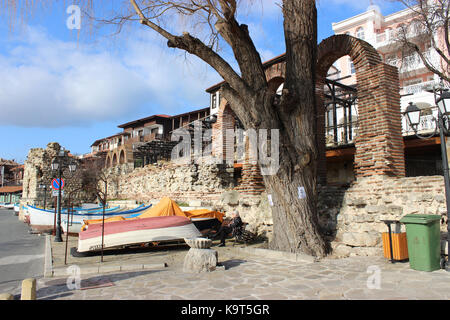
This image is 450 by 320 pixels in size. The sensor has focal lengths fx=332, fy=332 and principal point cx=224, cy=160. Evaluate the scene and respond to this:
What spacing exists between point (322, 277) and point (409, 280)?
4.29 feet

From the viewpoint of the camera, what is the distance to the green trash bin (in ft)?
18.7

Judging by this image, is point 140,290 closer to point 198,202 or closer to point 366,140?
point 366,140

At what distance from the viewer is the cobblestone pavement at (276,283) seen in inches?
184

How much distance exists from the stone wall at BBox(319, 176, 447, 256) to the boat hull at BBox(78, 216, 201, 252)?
3819 mm

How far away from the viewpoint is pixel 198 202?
49.3 ft

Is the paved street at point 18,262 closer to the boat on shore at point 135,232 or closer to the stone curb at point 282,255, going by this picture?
the boat on shore at point 135,232

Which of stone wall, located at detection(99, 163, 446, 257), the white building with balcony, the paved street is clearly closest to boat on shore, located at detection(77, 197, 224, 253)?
the paved street

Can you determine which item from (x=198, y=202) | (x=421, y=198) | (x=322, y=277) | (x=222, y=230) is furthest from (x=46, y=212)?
(x=421, y=198)

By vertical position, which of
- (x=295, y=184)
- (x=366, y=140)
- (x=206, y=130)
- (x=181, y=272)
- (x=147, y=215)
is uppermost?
(x=206, y=130)

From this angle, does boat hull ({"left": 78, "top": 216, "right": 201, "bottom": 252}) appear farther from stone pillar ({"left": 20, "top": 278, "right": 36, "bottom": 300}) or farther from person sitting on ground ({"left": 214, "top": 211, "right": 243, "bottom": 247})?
stone pillar ({"left": 20, "top": 278, "right": 36, "bottom": 300})

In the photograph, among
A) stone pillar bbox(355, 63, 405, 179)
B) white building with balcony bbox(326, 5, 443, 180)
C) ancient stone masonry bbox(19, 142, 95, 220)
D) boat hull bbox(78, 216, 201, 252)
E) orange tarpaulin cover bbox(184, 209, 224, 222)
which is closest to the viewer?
stone pillar bbox(355, 63, 405, 179)

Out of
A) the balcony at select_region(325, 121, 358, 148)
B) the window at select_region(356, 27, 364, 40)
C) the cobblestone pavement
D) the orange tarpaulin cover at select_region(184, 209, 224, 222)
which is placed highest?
the window at select_region(356, 27, 364, 40)

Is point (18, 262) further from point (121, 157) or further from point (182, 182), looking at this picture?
point (121, 157)

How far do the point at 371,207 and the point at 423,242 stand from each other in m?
1.89
